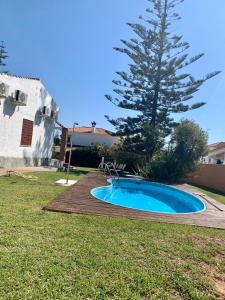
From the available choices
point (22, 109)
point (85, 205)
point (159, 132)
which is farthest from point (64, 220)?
point (159, 132)

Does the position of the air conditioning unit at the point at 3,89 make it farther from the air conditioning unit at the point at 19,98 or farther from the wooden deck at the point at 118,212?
the wooden deck at the point at 118,212

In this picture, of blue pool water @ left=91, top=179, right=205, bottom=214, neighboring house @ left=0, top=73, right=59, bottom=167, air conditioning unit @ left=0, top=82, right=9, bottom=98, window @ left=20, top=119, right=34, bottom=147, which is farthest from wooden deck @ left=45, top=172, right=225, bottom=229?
window @ left=20, top=119, right=34, bottom=147

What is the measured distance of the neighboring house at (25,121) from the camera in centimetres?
1235

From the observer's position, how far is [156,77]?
20.7 metres

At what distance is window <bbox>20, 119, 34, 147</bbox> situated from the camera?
47.1 ft

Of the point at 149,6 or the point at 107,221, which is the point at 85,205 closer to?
the point at 107,221

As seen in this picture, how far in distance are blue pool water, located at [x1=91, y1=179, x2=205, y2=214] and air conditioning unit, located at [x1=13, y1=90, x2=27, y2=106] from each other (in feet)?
16.8

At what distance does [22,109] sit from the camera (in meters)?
13.8

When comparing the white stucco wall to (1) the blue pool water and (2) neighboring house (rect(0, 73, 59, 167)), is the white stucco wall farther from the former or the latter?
(1) the blue pool water

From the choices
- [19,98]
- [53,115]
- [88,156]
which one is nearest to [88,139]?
[88,156]

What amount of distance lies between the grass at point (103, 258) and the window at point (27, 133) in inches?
365

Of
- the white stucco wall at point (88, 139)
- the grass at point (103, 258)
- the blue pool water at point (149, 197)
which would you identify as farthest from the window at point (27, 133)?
the white stucco wall at point (88, 139)

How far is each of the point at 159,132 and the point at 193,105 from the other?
12.7 feet

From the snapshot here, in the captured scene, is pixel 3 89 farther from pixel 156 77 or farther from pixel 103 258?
pixel 156 77
